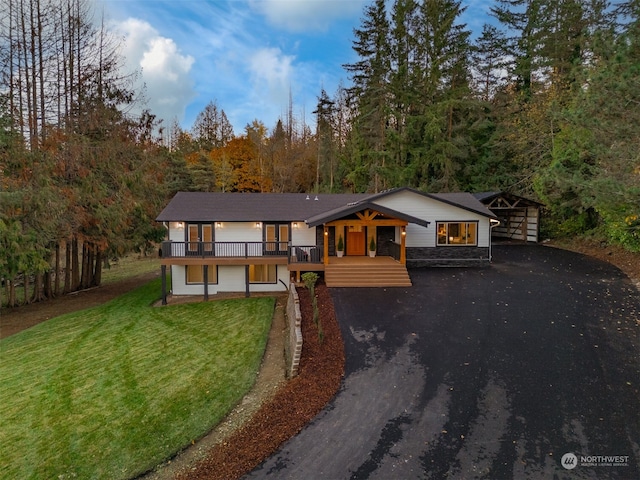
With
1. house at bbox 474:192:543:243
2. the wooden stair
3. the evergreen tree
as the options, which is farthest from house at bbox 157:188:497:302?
the evergreen tree

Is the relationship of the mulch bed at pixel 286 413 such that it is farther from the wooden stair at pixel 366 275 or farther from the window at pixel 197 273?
the window at pixel 197 273

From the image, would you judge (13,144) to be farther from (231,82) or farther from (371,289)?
(231,82)

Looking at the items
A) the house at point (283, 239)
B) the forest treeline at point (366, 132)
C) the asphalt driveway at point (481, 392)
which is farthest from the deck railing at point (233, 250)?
the asphalt driveway at point (481, 392)

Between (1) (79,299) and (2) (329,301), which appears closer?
(2) (329,301)

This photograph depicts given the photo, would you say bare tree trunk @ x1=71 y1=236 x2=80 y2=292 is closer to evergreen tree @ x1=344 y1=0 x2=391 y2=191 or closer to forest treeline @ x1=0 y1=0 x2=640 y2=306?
forest treeline @ x1=0 y1=0 x2=640 y2=306

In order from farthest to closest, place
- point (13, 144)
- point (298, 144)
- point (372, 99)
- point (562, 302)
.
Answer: point (298, 144), point (372, 99), point (13, 144), point (562, 302)

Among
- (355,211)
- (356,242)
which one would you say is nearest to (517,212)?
(356,242)

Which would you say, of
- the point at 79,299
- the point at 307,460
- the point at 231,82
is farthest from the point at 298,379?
the point at 231,82

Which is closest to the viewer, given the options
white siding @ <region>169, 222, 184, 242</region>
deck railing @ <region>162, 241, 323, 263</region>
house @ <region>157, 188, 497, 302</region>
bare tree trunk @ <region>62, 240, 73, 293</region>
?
deck railing @ <region>162, 241, 323, 263</region>
